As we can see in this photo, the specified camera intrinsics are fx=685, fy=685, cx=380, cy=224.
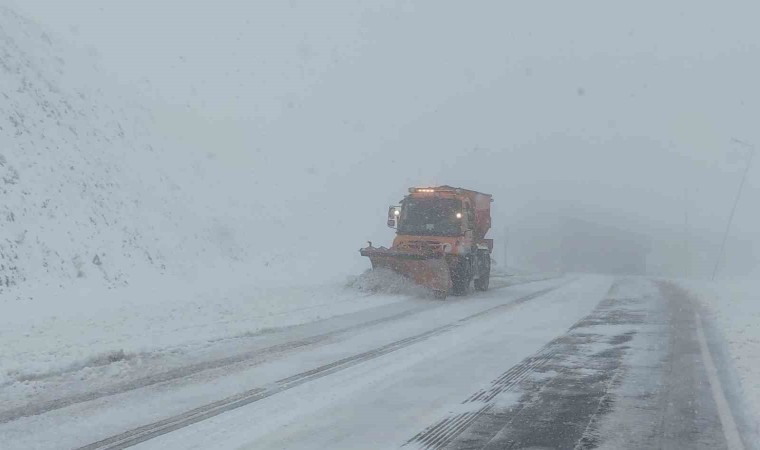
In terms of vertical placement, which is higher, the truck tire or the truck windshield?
the truck windshield

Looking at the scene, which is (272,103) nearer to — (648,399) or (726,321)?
(726,321)

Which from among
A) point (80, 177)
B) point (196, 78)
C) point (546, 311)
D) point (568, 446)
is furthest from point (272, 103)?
point (568, 446)

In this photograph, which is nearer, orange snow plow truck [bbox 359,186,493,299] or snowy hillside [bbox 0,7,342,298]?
snowy hillside [bbox 0,7,342,298]

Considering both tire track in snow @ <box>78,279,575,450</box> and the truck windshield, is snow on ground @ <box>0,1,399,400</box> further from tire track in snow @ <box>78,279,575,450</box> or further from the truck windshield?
the truck windshield

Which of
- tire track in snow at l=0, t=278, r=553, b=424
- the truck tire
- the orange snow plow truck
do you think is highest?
the orange snow plow truck

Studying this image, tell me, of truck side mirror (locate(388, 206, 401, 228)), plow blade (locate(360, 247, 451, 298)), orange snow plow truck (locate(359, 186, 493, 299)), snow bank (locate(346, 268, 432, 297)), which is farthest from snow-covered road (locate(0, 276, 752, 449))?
truck side mirror (locate(388, 206, 401, 228))

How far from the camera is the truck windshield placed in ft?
65.0

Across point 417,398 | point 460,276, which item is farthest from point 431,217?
point 417,398

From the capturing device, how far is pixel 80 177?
19.0 m

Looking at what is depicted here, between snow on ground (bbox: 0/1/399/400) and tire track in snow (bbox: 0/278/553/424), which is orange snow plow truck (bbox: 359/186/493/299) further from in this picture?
tire track in snow (bbox: 0/278/553/424)

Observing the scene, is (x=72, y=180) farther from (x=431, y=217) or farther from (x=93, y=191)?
(x=431, y=217)

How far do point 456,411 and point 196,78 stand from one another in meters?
36.5

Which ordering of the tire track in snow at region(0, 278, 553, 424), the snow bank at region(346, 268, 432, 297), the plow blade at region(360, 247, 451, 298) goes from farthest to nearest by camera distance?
1. the snow bank at region(346, 268, 432, 297)
2. the plow blade at region(360, 247, 451, 298)
3. the tire track in snow at region(0, 278, 553, 424)

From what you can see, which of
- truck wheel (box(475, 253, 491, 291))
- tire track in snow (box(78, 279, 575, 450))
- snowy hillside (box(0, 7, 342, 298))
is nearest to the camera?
tire track in snow (box(78, 279, 575, 450))
